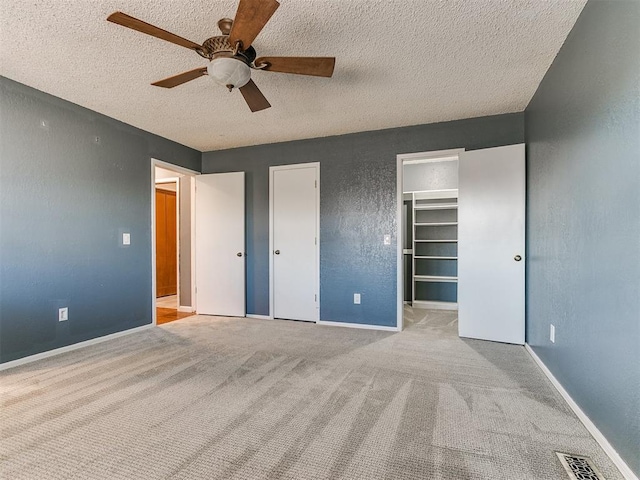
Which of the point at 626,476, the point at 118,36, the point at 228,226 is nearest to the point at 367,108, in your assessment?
the point at 118,36

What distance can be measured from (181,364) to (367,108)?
9.67ft

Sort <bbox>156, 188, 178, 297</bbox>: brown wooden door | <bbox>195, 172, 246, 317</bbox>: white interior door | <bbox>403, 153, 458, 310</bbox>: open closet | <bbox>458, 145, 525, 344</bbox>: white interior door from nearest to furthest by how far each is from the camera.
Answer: <bbox>458, 145, 525, 344</bbox>: white interior door, <bbox>195, 172, 246, 317</bbox>: white interior door, <bbox>403, 153, 458, 310</bbox>: open closet, <bbox>156, 188, 178, 297</bbox>: brown wooden door

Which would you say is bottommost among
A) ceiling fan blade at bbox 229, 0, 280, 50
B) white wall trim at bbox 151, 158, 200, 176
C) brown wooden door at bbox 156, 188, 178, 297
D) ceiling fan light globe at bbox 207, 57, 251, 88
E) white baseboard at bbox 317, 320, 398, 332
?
white baseboard at bbox 317, 320, 398, 332

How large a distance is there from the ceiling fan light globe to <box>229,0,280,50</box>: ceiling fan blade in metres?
0.10

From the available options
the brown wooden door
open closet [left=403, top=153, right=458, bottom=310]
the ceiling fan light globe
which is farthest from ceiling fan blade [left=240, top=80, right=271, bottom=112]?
the brown wooden door

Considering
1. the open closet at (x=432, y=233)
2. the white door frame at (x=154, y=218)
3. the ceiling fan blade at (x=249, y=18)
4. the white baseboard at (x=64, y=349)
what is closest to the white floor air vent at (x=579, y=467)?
the ceiling fan blade at (x=249, y=18)

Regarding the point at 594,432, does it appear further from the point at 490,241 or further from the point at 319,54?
the point at 319,54

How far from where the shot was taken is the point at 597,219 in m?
1.68

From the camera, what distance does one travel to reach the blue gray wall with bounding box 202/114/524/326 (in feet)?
12.5

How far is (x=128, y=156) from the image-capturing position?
3697 mm

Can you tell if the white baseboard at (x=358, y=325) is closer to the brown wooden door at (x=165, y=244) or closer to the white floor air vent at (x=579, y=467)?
the white floor air vent at (x=579, y=467)

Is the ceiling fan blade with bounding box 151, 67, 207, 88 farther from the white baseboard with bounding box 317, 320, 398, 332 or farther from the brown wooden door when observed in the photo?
the brown wooden door

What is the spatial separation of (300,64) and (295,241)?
8.61 feet

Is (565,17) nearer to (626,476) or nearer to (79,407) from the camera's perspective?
(626,476)
